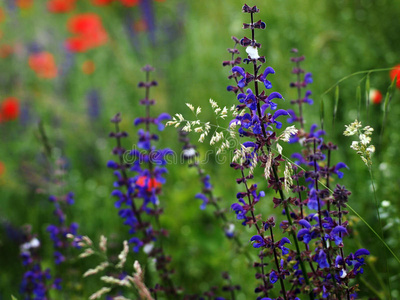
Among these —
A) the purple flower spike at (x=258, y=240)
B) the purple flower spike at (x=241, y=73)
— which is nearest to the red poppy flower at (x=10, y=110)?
the purple flower spike at (x=241, y=73)

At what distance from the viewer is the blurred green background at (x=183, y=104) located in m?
2.93

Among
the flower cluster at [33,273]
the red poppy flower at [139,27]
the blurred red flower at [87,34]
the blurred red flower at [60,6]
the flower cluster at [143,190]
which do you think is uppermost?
the blurred red flower at [60,6]

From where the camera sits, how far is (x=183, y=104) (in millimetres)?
4363

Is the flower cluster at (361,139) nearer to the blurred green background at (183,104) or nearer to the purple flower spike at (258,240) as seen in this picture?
the purple flower spike at (258,240)

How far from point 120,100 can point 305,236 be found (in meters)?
3.64

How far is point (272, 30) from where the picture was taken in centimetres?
410

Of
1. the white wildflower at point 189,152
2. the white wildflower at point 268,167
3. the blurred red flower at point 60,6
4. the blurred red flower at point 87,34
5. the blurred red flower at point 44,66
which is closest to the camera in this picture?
the white wildflower at point 268,167

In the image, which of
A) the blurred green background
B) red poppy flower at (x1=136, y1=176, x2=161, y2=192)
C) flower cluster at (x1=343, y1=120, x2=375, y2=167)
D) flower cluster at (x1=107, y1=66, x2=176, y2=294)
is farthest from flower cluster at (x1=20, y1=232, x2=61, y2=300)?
flower cluster at (x1=343, y1=120, x2=375, y2=167)

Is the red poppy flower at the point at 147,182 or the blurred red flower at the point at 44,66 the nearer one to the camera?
the red poppy flower at the point at 147,182

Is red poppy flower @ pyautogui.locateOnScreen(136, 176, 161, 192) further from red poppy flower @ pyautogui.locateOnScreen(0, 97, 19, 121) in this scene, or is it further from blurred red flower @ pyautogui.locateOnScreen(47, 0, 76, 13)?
blurred red flower @ pyautogui.locateOnScreen(47, 0, 76, 13)

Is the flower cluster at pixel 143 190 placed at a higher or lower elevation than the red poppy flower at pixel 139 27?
lower

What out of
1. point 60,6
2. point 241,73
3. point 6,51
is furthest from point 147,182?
point 60,6

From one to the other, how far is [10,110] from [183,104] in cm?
172

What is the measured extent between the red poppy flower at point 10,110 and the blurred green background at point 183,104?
0.19m
